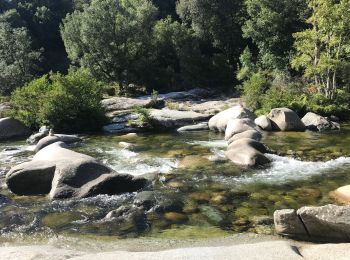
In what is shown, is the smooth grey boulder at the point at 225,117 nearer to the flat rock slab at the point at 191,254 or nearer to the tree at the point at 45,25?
the flat rock slab at the point at 191,254

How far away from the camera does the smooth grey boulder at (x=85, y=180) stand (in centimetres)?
1134

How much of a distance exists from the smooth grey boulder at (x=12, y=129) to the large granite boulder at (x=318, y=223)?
19569 mm

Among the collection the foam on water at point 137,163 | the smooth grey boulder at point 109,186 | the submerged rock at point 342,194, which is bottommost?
the foam on water at point 137,163

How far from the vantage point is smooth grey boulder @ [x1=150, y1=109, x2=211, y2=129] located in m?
25.0

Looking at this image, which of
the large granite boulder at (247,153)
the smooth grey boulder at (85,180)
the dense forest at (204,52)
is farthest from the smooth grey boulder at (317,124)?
the smooth grey boulder at (85,180)

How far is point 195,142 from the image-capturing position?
20016 millimetres

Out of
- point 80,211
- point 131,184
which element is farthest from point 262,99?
point 80,211

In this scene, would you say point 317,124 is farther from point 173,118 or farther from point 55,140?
point 55,140

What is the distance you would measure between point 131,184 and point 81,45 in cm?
2954

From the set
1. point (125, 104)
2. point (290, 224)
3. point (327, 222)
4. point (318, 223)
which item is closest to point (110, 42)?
point (125, 104)

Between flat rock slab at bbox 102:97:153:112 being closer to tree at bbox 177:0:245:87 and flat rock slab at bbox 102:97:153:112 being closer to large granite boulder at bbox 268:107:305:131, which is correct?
large granite boulder at bbox 268:107:305:131

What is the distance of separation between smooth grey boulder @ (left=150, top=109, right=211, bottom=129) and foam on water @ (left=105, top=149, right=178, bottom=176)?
7.32 m

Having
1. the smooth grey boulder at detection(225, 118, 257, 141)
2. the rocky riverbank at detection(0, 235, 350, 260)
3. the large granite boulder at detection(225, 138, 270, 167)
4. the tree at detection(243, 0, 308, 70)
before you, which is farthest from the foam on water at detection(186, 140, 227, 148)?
the tree at detection(243, 0, 308, 70)

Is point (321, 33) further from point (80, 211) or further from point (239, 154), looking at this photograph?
point (80, 211)
